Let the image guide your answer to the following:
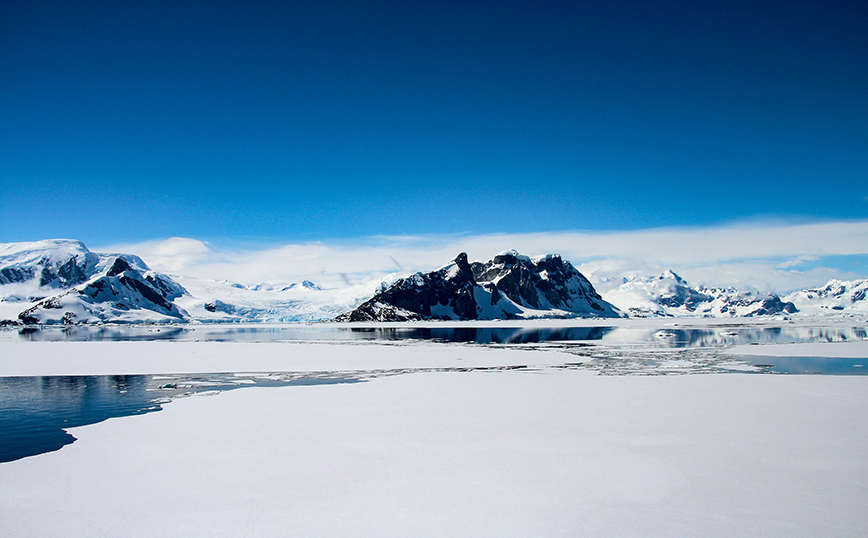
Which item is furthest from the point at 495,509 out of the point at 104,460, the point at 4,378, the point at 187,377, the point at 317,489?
the point at 4,378

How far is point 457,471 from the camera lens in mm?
11711

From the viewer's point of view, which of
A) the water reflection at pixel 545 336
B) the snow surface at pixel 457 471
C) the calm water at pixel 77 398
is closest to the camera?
the snow surface at pixel 457 471

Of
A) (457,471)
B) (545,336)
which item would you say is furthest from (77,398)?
→ (545,336)

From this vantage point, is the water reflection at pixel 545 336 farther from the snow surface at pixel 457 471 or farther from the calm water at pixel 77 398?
the snow surface at pixel 457 471

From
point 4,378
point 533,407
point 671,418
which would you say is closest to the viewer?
point 671,418

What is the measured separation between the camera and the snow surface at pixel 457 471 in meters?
8.97

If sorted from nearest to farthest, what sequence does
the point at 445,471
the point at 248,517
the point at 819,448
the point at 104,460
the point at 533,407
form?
the point at 248,517
the point at 445,471
the point at 104,460
the point at 819,448
the point at 533,407

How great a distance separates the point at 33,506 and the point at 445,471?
8.62 m

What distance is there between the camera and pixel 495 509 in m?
9.49

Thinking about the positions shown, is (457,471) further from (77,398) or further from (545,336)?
(545,336)

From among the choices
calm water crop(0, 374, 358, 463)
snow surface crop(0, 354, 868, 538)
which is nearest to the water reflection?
calm water crop(0, 374, 358, 463)

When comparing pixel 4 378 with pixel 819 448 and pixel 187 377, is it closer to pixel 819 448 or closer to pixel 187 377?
pixel 187 377

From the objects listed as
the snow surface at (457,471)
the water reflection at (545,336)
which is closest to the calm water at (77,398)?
the snow surface at (457,471)

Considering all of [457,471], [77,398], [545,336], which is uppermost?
[77,398]
